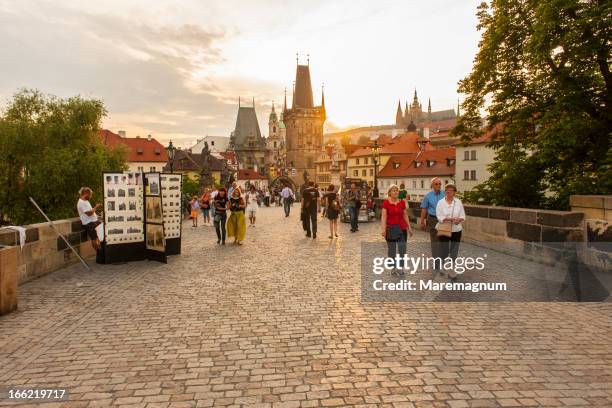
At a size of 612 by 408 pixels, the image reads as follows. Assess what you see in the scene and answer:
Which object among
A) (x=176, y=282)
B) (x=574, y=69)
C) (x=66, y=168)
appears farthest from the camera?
(x=66, y=168)

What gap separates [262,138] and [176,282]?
123 metres

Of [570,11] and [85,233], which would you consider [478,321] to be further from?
[570,11]

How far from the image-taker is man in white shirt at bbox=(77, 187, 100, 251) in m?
9.84

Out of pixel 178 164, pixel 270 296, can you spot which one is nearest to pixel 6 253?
pixel 270 296

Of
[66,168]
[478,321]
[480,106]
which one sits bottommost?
[478,321]

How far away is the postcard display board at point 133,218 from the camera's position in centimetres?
989

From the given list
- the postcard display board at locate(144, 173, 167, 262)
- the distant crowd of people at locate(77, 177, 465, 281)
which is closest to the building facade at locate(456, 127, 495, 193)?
the distant crowd of people at locate(77, 177, 465, 281)

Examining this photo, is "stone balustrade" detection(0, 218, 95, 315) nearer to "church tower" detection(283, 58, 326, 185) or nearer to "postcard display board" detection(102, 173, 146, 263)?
"postcard display board" detection(102, 173, 146, 263)

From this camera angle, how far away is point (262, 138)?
423ft

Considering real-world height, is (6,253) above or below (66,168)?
below

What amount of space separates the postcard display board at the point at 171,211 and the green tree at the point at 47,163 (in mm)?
13489

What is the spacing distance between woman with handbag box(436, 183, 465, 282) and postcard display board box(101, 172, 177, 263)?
20.2 feet

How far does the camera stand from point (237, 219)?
13.0m

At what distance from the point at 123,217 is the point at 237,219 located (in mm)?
3646
